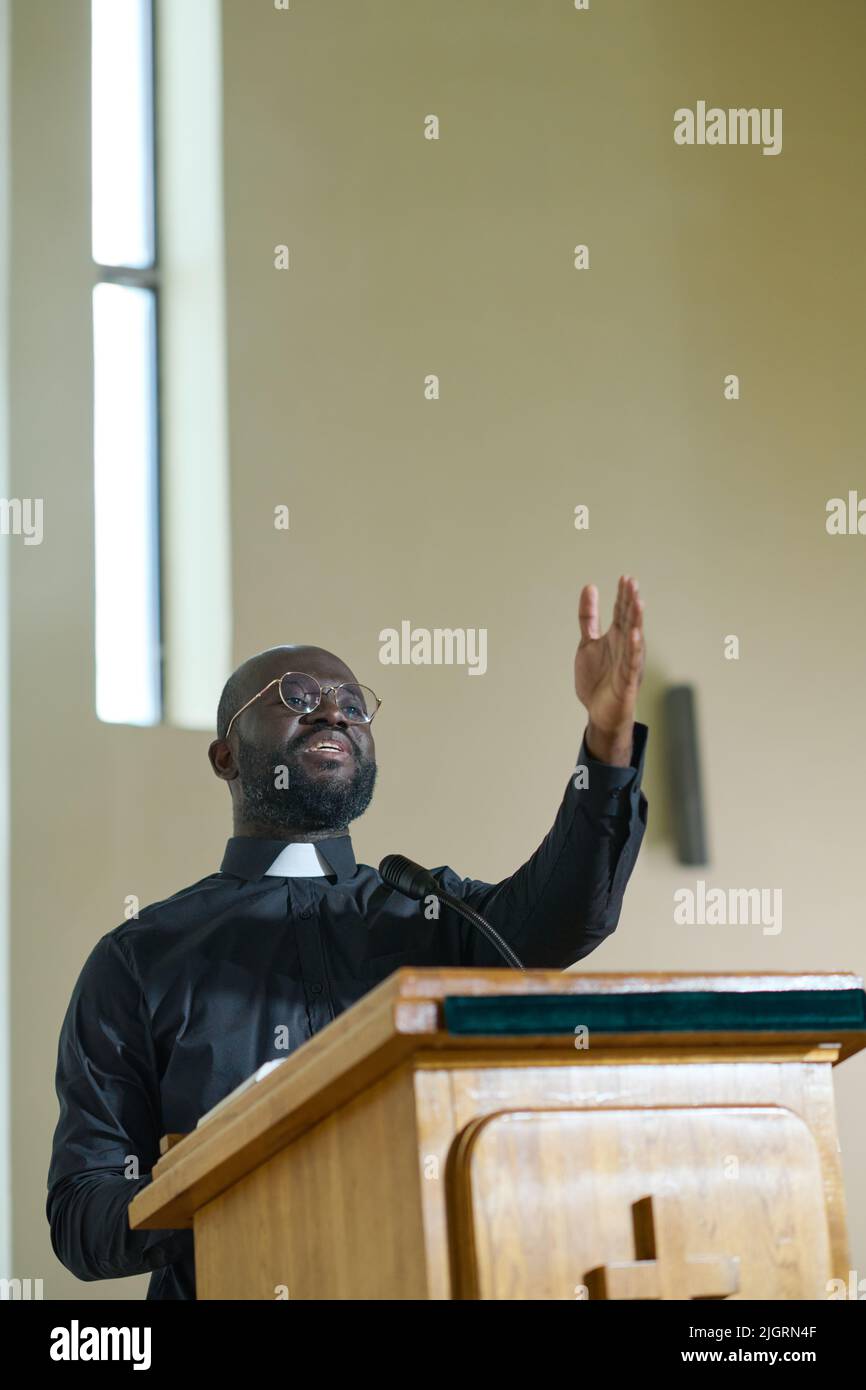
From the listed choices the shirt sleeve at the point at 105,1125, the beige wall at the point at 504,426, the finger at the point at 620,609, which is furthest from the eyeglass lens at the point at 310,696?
the beige wall at the point at 504,426

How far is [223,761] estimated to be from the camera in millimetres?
3162

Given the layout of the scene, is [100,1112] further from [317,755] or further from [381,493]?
[381,493]

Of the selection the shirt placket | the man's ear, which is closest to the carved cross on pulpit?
the shirt placket

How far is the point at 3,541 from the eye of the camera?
14.3 ft

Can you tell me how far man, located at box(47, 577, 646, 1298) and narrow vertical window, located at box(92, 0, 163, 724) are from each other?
1.36m


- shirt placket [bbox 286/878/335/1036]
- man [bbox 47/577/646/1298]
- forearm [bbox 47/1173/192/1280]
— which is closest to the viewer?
forearm [bbox 47/1173/192/1280]

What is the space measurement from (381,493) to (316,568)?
1.04 ft

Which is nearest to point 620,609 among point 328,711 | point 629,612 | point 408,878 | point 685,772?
point 629,612

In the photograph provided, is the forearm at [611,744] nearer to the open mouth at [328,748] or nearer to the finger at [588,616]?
the finger at [588,616]

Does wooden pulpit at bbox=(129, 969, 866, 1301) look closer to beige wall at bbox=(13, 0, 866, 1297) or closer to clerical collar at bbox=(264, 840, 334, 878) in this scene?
clerical collar at bbox=(264, 840, 334, 878)

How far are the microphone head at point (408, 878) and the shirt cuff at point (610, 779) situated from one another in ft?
1.08

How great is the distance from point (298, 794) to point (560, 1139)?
1682 millimetres

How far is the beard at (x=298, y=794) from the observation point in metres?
3.01

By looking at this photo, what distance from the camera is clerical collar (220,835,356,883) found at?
9.82 ft
